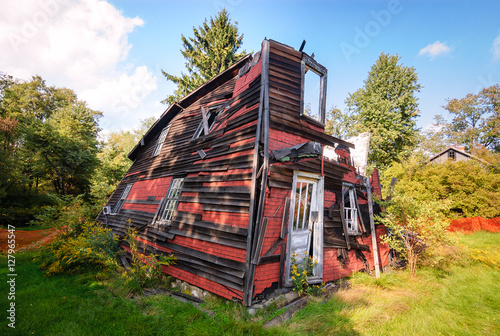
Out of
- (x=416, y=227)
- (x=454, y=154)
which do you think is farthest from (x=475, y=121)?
(x=416, y=227)

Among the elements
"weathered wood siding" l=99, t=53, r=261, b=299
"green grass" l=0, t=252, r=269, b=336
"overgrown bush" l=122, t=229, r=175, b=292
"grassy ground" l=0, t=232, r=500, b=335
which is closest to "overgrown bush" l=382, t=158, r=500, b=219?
"grassy ground" l=0, t=232, r=500, b=335

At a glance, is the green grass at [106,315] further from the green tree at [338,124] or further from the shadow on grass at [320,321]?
the green tree at [338,124]

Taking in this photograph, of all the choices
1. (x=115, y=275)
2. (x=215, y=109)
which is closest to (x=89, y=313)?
(x=115, y=275)

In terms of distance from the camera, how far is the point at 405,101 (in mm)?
20594

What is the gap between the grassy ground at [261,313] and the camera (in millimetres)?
3508

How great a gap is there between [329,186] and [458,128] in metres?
43.1

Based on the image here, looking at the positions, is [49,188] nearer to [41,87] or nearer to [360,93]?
[41,87]

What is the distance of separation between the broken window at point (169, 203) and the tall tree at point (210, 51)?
15.1m

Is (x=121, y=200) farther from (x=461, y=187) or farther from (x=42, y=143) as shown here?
(x=461, y=187)

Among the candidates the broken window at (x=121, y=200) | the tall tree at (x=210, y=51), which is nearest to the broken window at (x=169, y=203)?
the broken window at (x=121, y=200)

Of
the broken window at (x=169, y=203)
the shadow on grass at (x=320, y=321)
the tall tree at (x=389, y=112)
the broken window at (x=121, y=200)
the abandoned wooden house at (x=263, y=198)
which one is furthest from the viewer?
the tall tree at (x=389, y=112)

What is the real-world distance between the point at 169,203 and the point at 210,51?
17.5 meters

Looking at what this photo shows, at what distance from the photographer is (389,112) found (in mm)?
20938

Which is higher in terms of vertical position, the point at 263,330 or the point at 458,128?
the point at 458,128
